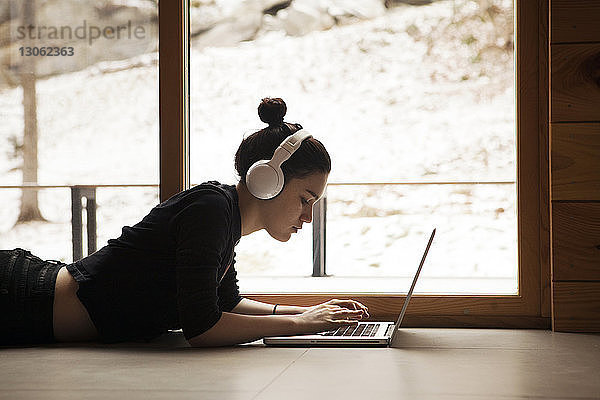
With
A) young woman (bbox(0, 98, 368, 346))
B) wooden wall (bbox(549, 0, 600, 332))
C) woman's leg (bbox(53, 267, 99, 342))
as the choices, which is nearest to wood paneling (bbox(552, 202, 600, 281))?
wooden wall (bbox(549, 0, 600, 332))

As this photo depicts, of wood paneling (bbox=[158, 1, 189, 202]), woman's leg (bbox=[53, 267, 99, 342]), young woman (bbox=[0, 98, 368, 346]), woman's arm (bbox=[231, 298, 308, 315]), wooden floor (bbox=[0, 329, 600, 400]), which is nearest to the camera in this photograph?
wooden floor (bbox=[0, 329, 600, 400])

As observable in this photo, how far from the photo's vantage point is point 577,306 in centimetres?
220

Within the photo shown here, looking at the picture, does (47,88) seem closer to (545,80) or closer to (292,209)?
(292,209)

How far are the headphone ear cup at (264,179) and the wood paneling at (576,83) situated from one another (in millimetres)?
826

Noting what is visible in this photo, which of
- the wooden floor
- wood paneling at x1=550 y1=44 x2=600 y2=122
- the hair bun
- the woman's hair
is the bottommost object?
the wooden floor

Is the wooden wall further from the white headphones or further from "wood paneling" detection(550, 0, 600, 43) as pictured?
the white headphones

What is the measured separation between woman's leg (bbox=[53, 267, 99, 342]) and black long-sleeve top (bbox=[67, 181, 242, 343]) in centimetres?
2

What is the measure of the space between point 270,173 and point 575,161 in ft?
2.88

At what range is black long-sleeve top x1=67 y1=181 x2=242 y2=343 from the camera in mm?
1826

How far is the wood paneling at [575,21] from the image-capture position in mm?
2193

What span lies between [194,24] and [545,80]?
1.52 m

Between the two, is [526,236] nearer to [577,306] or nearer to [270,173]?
[577,306]

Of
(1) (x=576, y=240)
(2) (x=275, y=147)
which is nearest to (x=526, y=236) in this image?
(1) (x=576, y=240)

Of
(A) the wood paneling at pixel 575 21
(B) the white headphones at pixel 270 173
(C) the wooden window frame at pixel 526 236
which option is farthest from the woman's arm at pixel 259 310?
(A) the wood paneling at pixel 575 21
